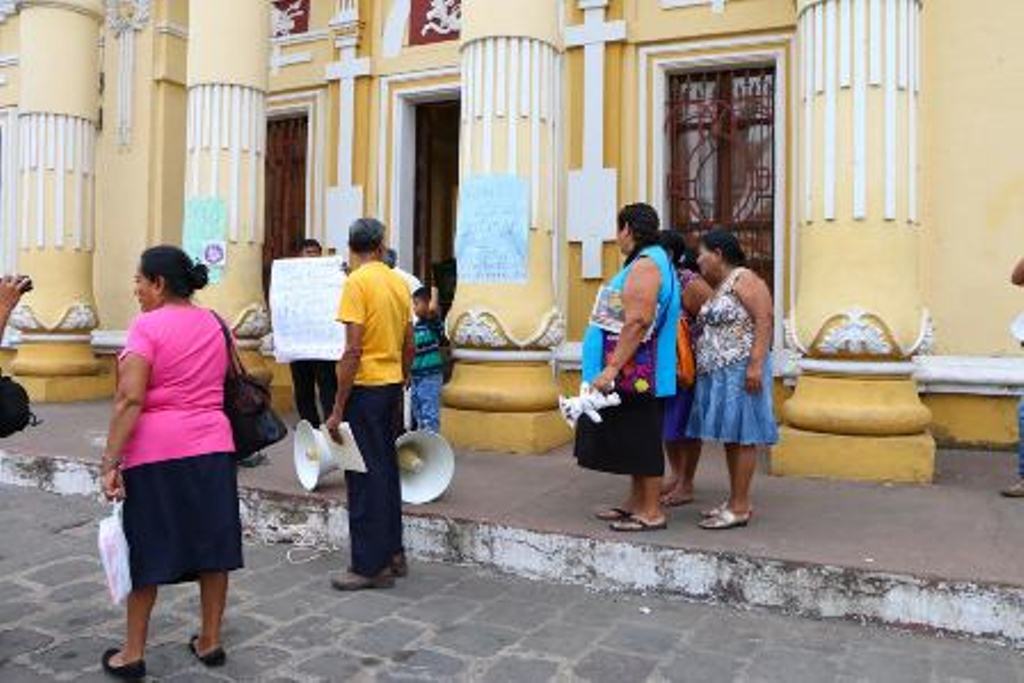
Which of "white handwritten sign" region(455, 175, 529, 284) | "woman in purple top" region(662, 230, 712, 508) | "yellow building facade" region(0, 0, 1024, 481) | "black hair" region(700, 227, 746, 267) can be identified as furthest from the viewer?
"white handwritten sign" region(455, 175, 529, 284)

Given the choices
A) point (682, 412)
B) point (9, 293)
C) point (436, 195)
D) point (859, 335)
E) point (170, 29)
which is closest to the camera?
point (9, 293)

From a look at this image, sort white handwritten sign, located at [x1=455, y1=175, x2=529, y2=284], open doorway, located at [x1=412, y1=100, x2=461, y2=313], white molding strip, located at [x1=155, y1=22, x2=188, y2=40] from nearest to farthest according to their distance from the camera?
white handwritten sign, located at [x1=455, y1=175, x2=529, y2=284], open doorway, located at [x1=412, y1=100, x2=461, y2=313], white molding strip, located at [x1=155, y1=22, x2=188, y2=40]

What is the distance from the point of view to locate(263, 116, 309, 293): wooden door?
10.1 metres

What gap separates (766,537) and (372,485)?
193 cm

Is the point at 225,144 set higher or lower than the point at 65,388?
higher

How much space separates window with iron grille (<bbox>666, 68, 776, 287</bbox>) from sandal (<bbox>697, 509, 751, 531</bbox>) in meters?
3.41

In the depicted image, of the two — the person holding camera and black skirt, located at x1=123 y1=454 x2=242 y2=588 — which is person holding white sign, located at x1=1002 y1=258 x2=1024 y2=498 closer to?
black skirt, located at x1=123 y1=454 x2=242 y2=588

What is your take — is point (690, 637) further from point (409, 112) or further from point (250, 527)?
point (409, 112)

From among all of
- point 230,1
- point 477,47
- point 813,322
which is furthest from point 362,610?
point 230,1

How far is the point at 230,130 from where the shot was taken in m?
8.41

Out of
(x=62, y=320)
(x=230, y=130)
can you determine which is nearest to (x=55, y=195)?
(x=62, y=320)

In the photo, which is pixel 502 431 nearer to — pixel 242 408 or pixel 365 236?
pixel 365 236

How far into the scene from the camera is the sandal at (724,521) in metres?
4.82

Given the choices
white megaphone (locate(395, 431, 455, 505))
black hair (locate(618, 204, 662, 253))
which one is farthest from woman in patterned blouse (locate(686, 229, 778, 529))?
white megaphone (locate(395, 431, 455, 505))
